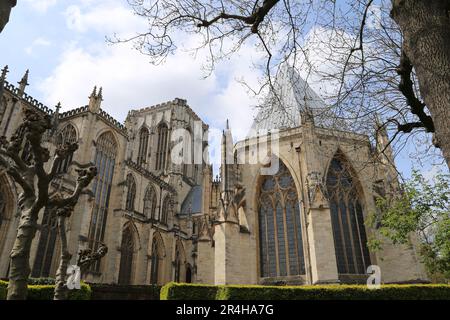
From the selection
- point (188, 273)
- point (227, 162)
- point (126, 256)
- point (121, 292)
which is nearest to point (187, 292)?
point (121, 292)

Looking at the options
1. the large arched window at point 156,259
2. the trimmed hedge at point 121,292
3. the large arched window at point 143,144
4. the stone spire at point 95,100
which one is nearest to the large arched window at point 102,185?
the stone spire at point 95,100

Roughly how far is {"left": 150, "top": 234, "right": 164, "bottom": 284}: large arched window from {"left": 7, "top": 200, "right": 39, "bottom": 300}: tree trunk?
77.0 feet

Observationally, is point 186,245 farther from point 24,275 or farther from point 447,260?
point 24,275

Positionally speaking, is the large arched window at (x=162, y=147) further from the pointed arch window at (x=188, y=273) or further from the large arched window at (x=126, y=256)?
the large arched window at (x=126, y=256)

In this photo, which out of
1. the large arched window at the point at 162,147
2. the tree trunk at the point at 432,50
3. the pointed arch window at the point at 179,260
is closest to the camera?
the tree trunk at the point at 432,50

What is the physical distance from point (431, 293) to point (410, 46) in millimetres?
12551

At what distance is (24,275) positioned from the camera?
5586mm

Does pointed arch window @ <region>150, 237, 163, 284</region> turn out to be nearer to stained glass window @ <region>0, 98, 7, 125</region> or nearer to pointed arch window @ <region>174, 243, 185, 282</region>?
pointed arch window @ <region>174, 243, 185, 282</region>

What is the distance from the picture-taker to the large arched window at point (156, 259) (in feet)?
94.9

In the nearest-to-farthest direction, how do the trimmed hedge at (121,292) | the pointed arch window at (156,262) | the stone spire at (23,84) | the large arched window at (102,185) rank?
the trimmed hedge at (121,292)
the stone spire at (23,84)
the large arched window at (102,185)
the pointed arch window at (156,262)

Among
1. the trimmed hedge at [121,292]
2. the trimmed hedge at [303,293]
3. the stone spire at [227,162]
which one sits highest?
the stone spire at [227,162]

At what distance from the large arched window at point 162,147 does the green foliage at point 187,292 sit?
32419 millimetres

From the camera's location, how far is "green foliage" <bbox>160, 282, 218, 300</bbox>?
40.0ft

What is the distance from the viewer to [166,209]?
34.5 meters
